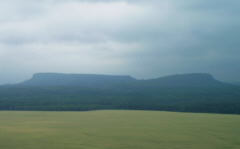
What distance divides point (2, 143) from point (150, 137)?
338cm

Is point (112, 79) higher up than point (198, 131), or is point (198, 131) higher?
point (112, 79)

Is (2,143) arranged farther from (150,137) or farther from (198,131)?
(198,131)

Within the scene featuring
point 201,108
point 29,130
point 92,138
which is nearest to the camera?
point 92,138

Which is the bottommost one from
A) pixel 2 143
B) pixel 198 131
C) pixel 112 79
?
pixel 2 143

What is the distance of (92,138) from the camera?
20.5 ft

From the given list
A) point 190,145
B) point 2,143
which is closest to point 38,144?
point 2,143

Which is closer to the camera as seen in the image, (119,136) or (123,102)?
(119,136)

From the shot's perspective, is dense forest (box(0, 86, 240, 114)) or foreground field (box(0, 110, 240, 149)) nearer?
foreground field (box(0, 110, 240, 149))

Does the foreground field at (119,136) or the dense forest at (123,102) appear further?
the dense forest at (123,102)

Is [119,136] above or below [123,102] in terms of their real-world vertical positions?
below

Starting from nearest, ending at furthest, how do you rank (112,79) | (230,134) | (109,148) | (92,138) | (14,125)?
(109,148), (92,138), (230,134), (14,125), (112,79)

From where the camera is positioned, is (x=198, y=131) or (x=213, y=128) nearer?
(x=198, y=131)

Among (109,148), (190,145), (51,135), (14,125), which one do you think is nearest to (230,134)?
(190,145)

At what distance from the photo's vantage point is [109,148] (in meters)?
5.40
